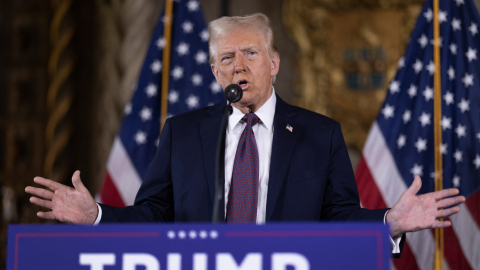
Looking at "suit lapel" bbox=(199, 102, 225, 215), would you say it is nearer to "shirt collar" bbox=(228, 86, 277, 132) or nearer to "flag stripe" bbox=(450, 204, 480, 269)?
"shirt collar" bbox=(228, 86, 277, 132)

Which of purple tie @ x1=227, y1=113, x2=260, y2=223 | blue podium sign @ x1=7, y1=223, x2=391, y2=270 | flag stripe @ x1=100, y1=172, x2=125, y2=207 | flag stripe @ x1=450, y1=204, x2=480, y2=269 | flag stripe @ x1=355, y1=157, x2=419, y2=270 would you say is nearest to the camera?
blue podium sign @ x1=7, y1=223, x2=391, y2=270

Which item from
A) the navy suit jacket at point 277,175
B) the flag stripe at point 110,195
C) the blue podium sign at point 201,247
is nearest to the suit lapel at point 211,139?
A: the navy suit jacket at point 277,175

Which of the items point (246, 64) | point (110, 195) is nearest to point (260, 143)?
point (246, 64)

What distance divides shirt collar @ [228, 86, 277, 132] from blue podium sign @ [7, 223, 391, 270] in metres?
0.91

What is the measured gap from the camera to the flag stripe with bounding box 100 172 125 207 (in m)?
3.50

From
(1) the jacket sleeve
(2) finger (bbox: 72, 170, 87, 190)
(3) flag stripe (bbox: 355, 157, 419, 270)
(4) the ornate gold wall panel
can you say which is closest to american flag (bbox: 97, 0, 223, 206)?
(4) the ornate gold wall panel

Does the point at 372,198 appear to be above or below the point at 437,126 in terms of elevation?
below

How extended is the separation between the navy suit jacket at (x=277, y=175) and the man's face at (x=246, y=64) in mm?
146

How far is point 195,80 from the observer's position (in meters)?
3.72

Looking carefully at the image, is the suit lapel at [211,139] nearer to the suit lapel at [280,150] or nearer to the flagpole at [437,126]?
the suit lapel at [280,150]

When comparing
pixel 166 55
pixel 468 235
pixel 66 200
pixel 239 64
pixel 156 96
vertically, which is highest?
pixel 166 55

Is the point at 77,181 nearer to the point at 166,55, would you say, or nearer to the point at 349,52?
the point at 166,55

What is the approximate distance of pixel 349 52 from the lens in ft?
14.3

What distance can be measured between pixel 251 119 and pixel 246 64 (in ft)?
0.79
